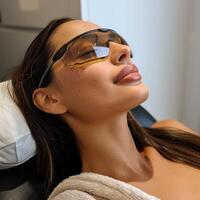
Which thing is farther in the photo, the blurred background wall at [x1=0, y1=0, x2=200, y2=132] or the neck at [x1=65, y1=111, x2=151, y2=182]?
the blurred background wall at [x1=0, y1=0, x2=200, y2=132]

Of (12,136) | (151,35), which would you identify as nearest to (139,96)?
(12,136)

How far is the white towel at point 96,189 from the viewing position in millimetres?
877

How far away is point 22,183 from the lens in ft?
3.38

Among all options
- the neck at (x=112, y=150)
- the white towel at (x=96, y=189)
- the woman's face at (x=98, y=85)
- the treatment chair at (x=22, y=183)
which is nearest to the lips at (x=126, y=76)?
the woman's face at (x=98, y=85)

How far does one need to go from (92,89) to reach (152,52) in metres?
0.83

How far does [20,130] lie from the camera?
97cm

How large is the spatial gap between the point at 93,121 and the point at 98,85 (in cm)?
11

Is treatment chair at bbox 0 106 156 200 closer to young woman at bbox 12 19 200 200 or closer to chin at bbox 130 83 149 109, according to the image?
young woman at bbox 12 19 200 200

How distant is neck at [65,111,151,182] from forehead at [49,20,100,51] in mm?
226

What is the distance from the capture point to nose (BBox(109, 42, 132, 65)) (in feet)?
3.04

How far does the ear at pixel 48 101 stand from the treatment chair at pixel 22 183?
0.17 m

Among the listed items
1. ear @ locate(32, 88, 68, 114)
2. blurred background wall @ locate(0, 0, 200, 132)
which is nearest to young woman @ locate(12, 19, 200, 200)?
ear @ locate(32, 88, 68, 114)

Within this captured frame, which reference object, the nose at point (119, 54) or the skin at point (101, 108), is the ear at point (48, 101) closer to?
the skin at point (101, 108)

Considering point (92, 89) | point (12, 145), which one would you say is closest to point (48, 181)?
point (12, 145)
